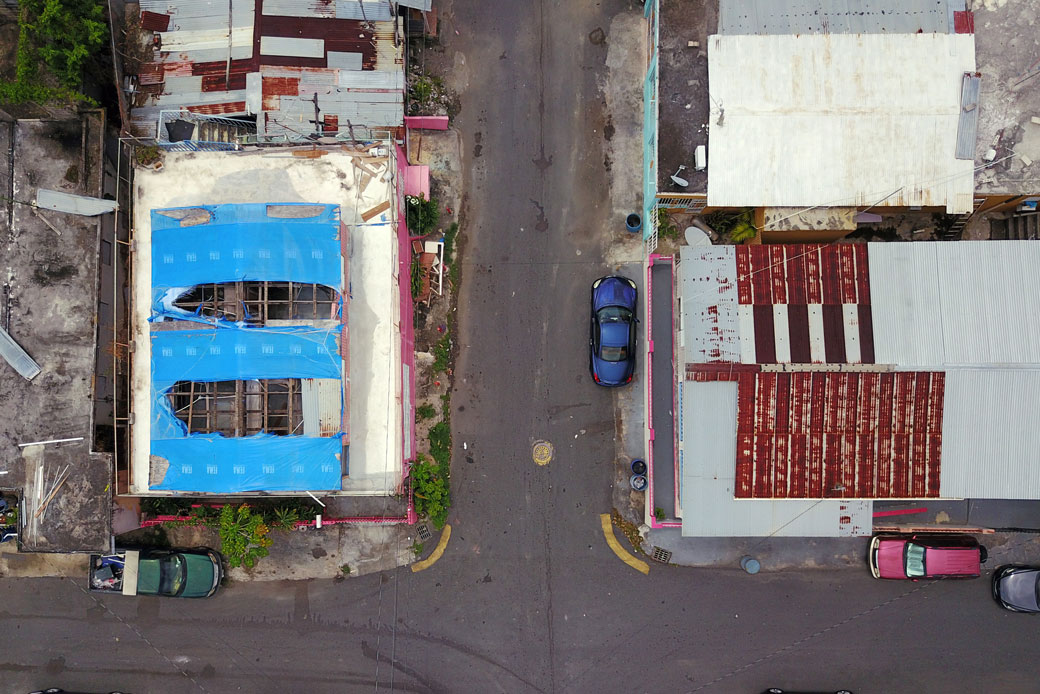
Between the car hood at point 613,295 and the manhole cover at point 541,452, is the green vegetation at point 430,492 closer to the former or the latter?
the manhole cover at point 541,452

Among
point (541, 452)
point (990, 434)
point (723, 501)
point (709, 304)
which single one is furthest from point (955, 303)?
point (541, 452)

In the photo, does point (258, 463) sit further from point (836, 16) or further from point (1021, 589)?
point (1021, 589)

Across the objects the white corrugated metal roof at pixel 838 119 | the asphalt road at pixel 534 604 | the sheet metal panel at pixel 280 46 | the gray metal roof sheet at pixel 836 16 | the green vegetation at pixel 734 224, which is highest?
the gray metal roof sheet at pixel 836 16

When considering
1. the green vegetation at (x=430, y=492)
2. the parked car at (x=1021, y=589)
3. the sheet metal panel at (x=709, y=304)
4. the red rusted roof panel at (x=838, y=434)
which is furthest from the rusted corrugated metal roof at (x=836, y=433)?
the green vegetation at (x=430, y=492)

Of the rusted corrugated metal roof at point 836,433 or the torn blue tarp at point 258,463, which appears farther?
the rusted corrugated metal roof at point 836,433

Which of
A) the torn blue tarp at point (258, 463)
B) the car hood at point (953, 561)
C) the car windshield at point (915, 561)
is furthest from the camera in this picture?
the car windshield at point (915, 561)
